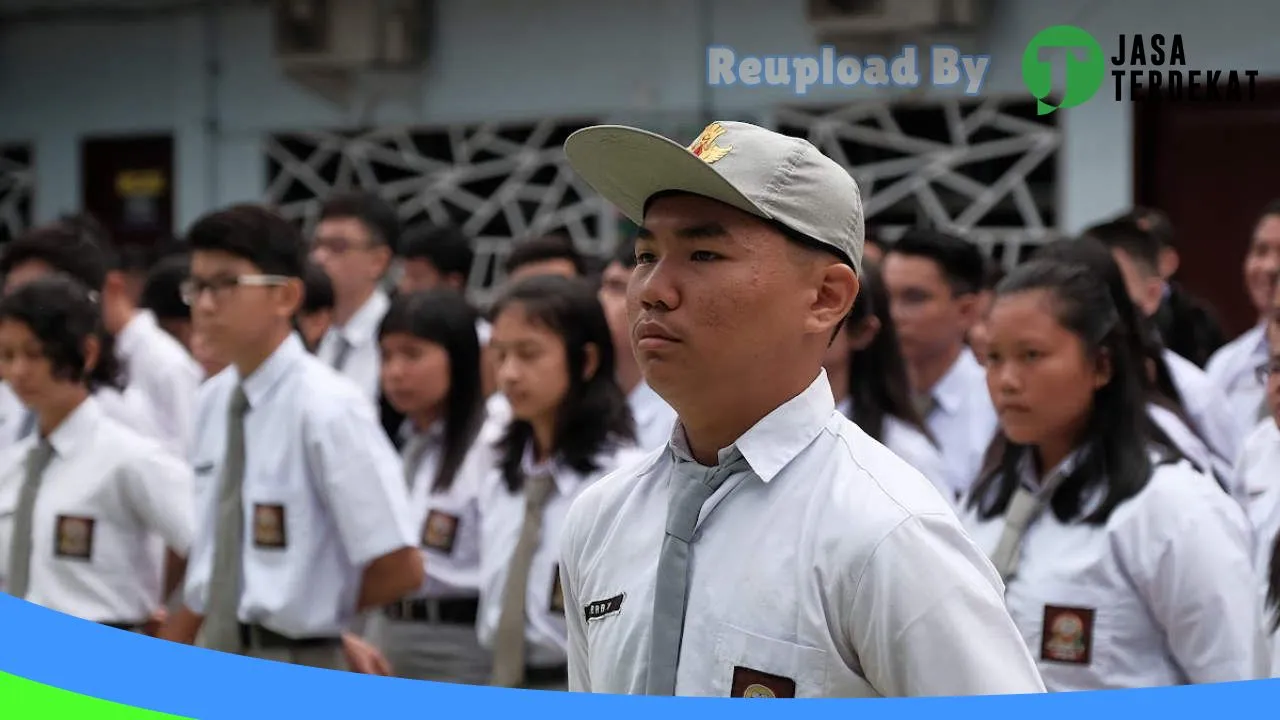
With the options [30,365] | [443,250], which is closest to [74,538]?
[30,365]

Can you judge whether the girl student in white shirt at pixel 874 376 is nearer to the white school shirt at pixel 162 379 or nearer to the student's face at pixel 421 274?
the white school shirt at pixel 162 379

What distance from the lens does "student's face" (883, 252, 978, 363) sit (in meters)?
3.88

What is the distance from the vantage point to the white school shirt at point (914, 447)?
308 centimetres

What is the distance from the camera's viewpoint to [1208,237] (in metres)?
6.65

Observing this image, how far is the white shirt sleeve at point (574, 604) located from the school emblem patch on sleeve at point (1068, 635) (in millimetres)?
966

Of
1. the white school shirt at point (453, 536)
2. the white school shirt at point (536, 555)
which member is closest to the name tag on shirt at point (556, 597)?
the white school shirt at point (536, 555)

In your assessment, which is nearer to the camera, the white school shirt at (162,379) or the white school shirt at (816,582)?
the white school shirt at (816,582)

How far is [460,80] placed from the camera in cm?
806

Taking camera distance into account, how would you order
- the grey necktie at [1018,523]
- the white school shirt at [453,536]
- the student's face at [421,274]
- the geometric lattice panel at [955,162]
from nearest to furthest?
the grey necktie at [1018,523]
the white school shirt at [453,536]
the student's face at [421,274]
the geometric lattice panel at [955,162]

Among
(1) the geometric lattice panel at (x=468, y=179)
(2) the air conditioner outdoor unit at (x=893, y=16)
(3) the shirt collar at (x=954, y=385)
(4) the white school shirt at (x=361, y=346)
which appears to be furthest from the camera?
(1) the geometric lattice panel at (x=468, y=179)

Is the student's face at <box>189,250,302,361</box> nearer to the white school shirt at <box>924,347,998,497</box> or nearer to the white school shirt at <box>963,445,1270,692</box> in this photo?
the white school shirt at <box>963,445,1270,692</box>

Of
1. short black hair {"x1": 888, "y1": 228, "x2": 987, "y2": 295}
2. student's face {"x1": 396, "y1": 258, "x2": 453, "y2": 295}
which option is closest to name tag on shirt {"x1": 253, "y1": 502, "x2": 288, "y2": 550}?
short black hair {"x1": 888, "y1": 228, "x2": 987, "y2": 295}

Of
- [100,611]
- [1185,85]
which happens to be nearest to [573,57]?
[1185,85]

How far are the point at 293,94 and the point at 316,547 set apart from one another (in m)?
5.98
